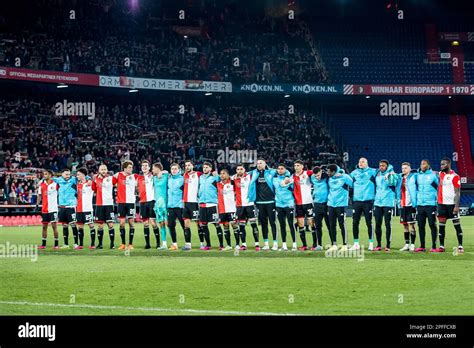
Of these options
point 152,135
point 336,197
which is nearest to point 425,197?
point 336,197

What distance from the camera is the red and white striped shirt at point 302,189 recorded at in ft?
76.6

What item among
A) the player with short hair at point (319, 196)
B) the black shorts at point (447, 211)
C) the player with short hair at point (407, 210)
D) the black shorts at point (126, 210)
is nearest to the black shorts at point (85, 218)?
the black shorts at point (126, 210)

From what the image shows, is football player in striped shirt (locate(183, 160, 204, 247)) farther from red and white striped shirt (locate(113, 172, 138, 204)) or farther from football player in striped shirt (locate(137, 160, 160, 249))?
red and white striped shirt (locate(113, 172, 138, 204))

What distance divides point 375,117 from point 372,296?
49460 millimetres

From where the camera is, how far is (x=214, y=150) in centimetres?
5288

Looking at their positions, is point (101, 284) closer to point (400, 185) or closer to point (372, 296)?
point (372, 296)

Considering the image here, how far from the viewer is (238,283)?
15.6 meters

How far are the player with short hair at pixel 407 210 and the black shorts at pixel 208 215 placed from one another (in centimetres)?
511

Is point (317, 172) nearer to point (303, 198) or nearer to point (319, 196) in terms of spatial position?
point (319, 196)

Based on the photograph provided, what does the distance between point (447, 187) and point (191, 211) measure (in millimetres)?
7082

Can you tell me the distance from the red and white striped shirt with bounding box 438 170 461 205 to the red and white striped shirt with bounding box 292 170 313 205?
356 centimetres

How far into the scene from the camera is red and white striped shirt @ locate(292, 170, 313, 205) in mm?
23359

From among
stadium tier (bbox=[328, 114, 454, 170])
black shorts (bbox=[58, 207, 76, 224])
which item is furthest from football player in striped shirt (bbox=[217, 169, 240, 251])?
stadium tier (bbox=[328, 114, 454, 170])

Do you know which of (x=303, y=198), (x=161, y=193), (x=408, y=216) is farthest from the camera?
(x=161, y=193)
